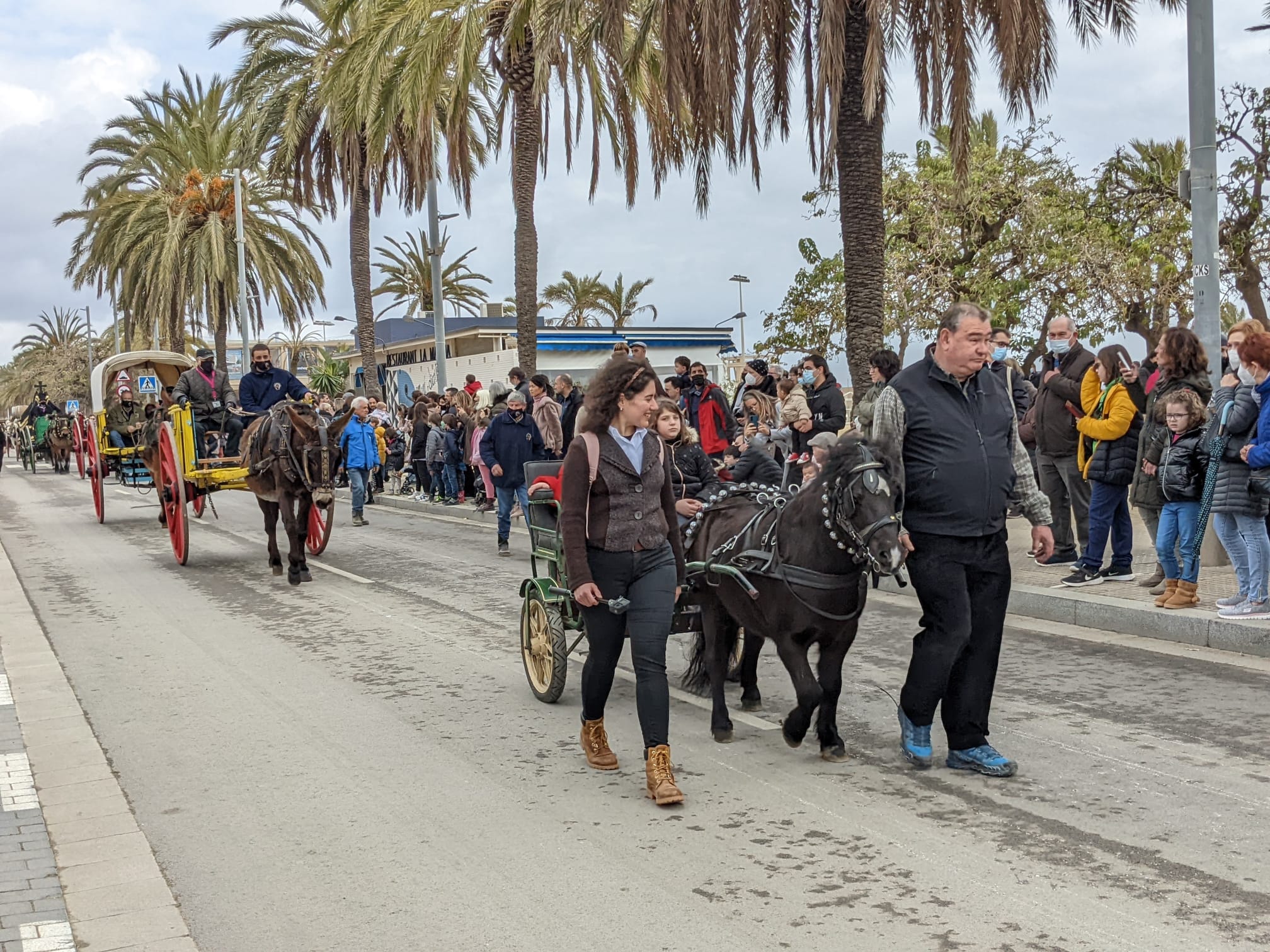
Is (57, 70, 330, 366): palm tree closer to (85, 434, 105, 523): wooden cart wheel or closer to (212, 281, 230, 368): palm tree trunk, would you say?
(212, 281, 230, 368): palm tree trunk

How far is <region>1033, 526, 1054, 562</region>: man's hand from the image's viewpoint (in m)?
5.73

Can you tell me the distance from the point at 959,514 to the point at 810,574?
27.4 inches

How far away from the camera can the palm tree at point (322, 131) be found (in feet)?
93.2

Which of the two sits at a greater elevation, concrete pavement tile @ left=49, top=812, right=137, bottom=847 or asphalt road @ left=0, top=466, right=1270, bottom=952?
concrete pavement tile @ left=49, top=812, right=137, bottom=847

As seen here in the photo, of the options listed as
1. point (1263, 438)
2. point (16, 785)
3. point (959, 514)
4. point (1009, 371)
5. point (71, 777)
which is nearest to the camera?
point (959, 514)

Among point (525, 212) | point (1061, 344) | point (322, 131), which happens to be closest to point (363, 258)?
point (322, 131)

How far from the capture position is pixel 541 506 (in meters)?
7.57

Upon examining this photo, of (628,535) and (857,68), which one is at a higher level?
(857,68)

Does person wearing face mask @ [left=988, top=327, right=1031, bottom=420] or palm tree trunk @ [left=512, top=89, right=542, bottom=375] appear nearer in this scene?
person wearing face mask @ [left=988, top=327, right=1031, bottom=420]

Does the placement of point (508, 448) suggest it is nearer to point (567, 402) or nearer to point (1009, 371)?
point (567, 402)

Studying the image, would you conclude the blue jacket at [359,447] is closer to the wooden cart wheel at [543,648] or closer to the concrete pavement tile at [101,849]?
the wooden cart wheel at [543,648]

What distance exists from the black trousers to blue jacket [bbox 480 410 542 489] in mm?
9297

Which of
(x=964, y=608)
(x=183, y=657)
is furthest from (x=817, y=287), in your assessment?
(x=964, y=608)

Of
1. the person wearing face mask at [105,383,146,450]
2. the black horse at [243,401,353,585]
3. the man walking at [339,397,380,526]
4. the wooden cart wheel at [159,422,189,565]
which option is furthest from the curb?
the person wearing face mask at [105,383,146,450]
